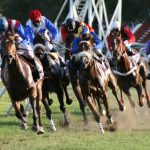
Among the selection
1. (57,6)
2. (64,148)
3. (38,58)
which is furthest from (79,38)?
(57,6)

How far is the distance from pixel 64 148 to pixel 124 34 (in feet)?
20.5

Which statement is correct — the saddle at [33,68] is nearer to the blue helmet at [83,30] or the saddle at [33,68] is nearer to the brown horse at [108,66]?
the brown horse at [108,66]

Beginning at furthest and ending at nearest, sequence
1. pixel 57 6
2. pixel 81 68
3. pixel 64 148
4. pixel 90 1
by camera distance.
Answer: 1. pixel 57 6
2. pixel 90 1
3. pixel 81 68
4. pixel 64 148

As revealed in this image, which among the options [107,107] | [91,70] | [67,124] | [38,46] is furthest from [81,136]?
[38,46]

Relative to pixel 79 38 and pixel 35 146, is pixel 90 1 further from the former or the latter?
pixel 35 146

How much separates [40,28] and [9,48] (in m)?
3.42

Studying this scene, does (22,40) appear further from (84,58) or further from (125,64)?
(125,64)

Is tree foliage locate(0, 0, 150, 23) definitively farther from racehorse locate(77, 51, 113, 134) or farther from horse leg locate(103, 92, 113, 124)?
racehorse locate(77, 51, 113, 134)

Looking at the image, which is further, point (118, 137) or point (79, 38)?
point (79, 38)

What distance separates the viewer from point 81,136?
44.0 feet

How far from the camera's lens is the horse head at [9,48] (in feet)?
41.5

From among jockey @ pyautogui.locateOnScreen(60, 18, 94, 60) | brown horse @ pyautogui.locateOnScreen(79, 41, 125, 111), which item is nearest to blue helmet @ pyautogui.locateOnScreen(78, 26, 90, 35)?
jockey @ pyautogui.locateOnScreen(60, 18, 94, 60)

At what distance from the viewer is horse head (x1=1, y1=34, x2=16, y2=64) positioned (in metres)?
12.6

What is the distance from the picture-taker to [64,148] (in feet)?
38.6
